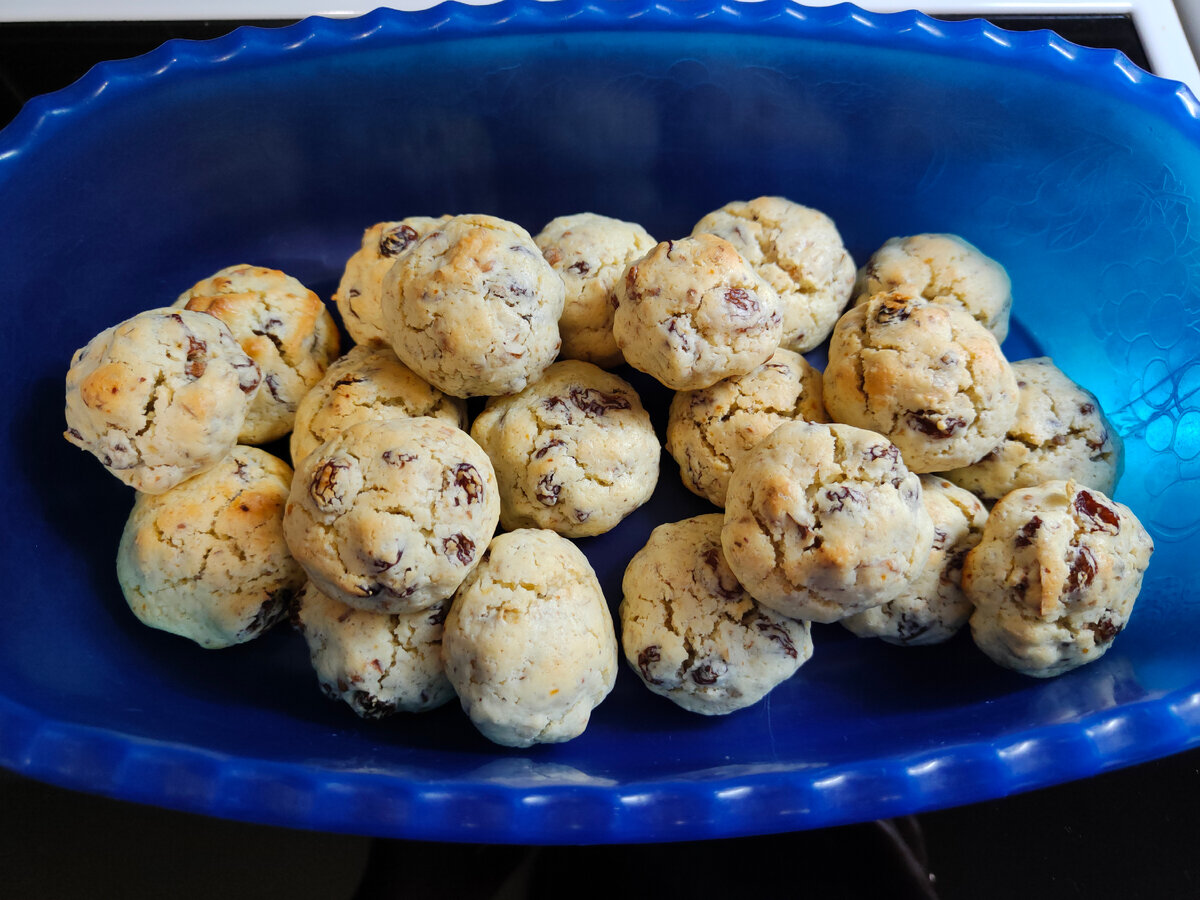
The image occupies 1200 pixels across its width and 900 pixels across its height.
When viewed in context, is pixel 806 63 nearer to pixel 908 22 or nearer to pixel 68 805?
pixel 908 22

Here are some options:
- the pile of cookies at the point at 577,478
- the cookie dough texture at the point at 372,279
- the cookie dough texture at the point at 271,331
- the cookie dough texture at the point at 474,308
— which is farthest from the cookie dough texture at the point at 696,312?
the cookie dough texture at the point at 271,331

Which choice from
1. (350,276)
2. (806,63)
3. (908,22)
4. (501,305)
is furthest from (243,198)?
(908,22)

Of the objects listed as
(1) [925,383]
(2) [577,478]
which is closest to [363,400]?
(2) [577,478]

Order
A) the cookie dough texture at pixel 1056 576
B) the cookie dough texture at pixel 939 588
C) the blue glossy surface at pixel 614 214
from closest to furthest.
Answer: the blue glossy surface at pixel 614 214, the cookie dough texture at pixel 1056 576, the cookie dough texture at pixel 939 588

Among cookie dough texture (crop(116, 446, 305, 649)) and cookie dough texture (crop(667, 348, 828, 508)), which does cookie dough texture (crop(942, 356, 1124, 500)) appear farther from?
cookie dough texture (crop(116, 446, 305, 649))

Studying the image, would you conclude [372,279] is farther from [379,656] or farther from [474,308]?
[379,656]

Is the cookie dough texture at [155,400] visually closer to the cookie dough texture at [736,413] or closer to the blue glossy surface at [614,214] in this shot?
the blue glossy surface at [614,214]
